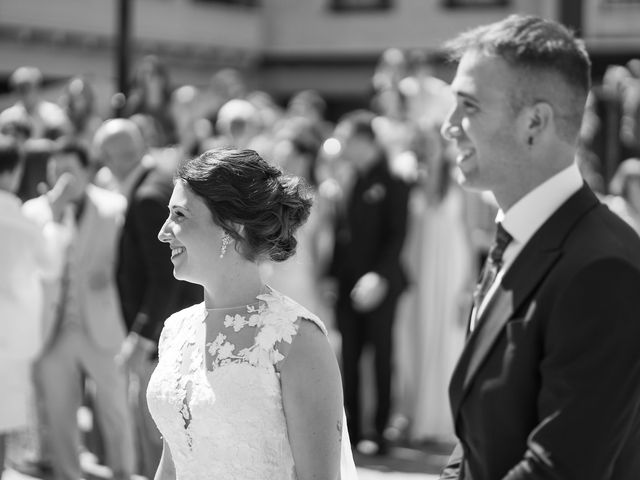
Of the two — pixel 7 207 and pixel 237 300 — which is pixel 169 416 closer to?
pixel 237 300

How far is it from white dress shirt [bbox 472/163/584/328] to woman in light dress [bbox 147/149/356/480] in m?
0.70

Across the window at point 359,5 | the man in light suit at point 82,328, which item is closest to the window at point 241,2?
the window at point 359,5

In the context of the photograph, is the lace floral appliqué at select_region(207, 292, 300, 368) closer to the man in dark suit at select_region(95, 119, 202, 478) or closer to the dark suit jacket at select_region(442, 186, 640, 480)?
the dark suit jacket at select_region(442, 186, 640, 480)

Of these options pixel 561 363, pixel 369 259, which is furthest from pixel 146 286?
pixel 561 363

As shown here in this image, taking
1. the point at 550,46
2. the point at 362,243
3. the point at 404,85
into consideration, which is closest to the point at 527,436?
the point at 550,46

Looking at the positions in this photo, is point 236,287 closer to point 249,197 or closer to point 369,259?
point 249,197

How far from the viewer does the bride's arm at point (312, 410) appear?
2.98 meters

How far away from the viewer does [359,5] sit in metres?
23.5

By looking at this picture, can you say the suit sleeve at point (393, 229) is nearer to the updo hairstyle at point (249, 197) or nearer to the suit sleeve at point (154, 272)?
the suit sleeve at point (154, 272)

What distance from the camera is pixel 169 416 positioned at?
10.4 feet

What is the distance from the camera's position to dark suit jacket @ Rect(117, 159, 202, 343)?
6043 millimetres

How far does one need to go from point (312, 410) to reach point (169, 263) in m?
3.19

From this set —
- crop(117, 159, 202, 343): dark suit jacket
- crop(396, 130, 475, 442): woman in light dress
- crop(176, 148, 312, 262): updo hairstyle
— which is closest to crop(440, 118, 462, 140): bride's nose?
crop(176, 148, 312, 262): updo hairstyle

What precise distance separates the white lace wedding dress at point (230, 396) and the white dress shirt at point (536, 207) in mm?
767
